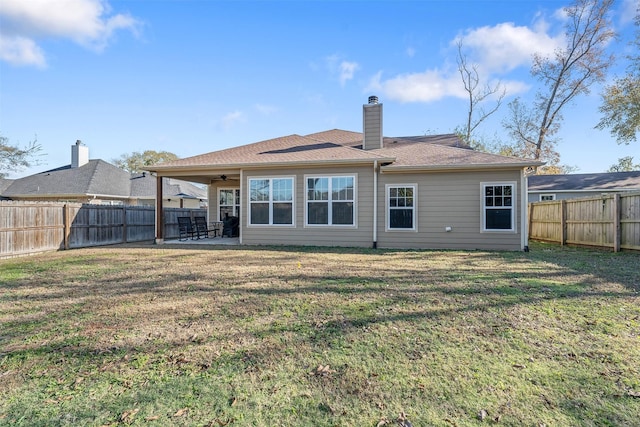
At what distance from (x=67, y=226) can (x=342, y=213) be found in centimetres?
879

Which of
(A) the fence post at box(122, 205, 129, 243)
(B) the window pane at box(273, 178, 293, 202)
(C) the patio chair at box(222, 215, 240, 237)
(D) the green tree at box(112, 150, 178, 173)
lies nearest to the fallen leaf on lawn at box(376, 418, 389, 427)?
(B) the window pane at box(273, 178, 293, 202)

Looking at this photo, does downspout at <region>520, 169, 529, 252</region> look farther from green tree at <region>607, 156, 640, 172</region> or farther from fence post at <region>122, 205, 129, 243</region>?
green tree at <region>607, 156, 640, 172</region>

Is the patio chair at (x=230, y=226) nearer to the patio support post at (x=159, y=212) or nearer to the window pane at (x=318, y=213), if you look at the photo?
the patio support post at (x=159, y=212)

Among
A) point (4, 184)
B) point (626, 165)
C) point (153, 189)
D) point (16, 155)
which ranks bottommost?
point (153, 189)

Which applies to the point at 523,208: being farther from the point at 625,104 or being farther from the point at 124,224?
the point at 625,104

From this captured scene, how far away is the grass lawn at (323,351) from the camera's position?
2.12 meters

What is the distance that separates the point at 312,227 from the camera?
10.9m

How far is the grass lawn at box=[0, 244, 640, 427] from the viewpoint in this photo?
83.7 inches

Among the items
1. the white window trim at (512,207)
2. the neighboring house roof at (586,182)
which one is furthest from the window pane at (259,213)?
the neighboring house roof at (586,182)

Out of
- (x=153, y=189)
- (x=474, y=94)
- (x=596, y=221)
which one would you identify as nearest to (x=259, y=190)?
(x=596, y=221)

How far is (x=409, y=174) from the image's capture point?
10.4 meters

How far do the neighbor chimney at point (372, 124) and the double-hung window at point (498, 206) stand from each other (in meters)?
3.98

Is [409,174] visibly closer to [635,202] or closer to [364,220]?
[364,220]

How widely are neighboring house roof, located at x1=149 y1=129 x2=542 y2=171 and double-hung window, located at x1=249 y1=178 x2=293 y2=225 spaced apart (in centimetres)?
68
